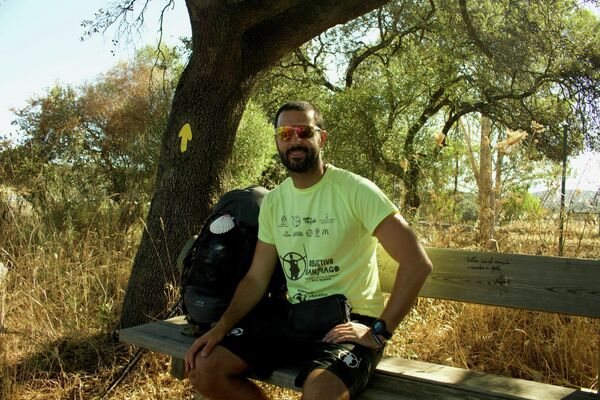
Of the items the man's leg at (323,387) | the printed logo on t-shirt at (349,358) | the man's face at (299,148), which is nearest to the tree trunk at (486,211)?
the man's face at (299,148)

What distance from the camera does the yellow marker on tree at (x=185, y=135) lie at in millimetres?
4098

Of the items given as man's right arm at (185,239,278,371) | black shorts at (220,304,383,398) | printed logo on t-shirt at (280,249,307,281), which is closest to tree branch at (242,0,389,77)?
man's right arm at (185,239,278,371)

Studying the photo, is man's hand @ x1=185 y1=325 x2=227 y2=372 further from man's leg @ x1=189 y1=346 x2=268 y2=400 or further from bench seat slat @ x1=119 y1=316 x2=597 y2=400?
bench seat slat @ x1=119 y1=316 x2=597 y2=400

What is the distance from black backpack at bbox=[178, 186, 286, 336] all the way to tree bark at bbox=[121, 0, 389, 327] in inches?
43.9

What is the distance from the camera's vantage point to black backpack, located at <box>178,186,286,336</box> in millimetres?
2848

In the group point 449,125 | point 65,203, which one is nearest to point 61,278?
point 65,203

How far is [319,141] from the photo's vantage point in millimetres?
2756

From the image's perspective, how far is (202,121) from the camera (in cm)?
410

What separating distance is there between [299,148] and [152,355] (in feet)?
6.52

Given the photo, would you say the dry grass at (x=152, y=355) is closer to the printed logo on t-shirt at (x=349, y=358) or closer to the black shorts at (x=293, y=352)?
the black shorts at (x=293, y=352)

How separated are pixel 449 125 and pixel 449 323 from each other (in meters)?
14.1

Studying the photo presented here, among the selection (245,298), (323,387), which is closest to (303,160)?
(245,298)

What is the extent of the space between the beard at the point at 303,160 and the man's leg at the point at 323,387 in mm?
958

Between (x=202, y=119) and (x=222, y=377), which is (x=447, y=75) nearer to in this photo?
(x=202, y=119)
